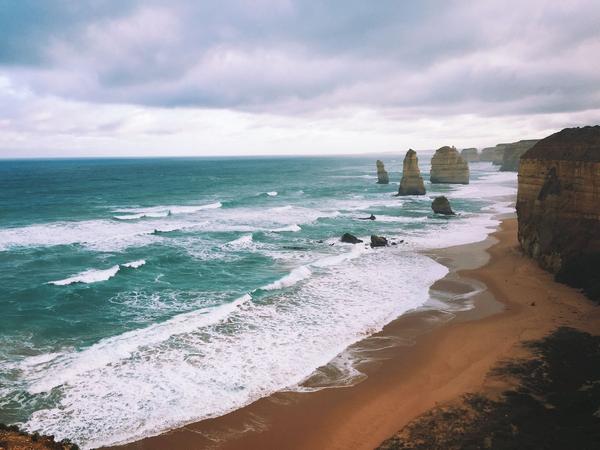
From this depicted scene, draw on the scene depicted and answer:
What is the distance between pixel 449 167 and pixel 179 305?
70154mm

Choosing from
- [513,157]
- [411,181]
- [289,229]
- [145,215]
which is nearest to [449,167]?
[411,181]

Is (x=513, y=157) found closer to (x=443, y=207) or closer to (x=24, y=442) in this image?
(x=443, y=207)

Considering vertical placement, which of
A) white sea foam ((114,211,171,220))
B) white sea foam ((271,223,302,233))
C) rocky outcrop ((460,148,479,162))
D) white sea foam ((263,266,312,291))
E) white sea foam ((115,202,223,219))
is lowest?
white sea foam ((263,266,312,291))

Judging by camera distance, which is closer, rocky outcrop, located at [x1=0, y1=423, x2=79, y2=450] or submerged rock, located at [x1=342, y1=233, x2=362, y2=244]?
rocky outcrop, located at [x1=0, y1=423, x2=79, y2=450]

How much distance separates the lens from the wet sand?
12.5 m

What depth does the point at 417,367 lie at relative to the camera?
640 inches

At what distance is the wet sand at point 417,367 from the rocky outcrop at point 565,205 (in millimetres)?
1324

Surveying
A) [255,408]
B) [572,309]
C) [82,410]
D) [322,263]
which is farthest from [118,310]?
[572,309]

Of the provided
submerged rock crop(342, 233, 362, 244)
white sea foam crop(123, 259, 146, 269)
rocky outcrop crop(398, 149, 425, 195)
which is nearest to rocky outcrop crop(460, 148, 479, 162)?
rocky outcrop crop(398, 149, 425, 195)

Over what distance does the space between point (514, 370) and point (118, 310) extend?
679 inches

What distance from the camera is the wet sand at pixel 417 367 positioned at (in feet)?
40.9

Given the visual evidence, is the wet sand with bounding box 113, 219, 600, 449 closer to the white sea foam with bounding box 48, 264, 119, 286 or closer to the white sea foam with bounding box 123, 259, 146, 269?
the white sea foam with bounding box 48, 264, 119, 286

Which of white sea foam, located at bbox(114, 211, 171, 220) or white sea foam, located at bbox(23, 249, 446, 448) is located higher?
white sea foam, located at bbox(114, 211, 171, 220)

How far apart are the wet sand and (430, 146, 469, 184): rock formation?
58104 mm
